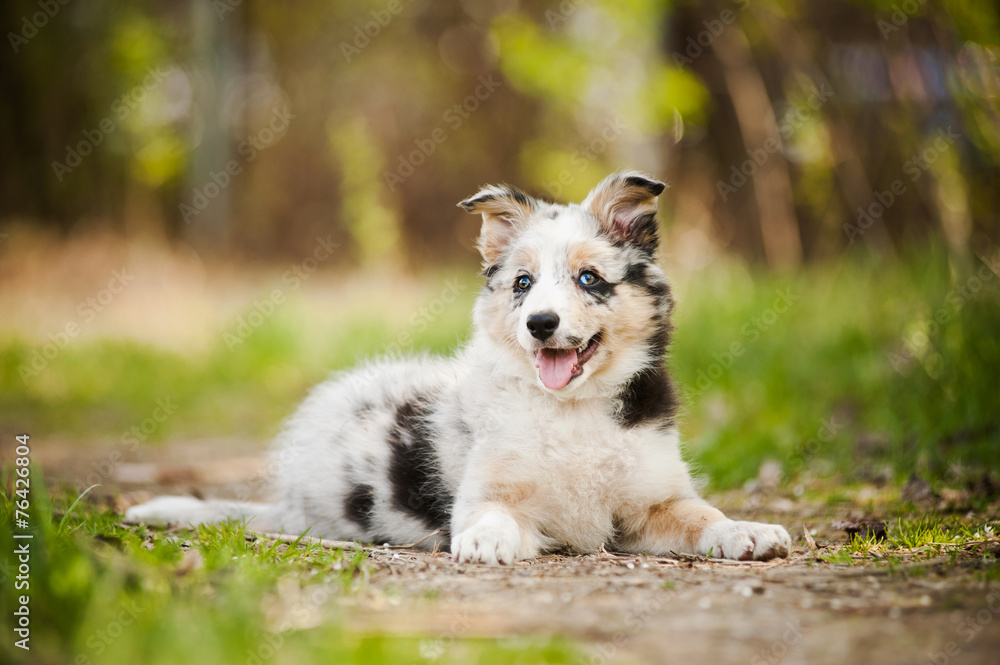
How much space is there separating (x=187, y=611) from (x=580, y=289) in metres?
2.11

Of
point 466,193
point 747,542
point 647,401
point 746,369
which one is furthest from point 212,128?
point 747,542

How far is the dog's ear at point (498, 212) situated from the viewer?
13.8ft

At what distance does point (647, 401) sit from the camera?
3861mm

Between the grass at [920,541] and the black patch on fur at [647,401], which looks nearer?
the grass at [920,541]

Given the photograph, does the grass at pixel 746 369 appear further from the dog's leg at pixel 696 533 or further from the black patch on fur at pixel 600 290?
the black patch on fur at pixel 600 290

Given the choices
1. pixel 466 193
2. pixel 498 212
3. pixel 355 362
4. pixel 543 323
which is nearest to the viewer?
pixel 543 323

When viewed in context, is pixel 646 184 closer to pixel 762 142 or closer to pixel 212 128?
pixel 762 142

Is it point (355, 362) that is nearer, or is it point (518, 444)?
point (518, 444)

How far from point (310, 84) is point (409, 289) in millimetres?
10877

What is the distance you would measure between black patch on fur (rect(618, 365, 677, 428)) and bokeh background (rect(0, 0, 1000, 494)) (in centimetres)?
106

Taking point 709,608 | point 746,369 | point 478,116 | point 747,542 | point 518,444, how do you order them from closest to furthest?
point 709,608, point 747,542, point 518,444, point 746,369, point 478,116

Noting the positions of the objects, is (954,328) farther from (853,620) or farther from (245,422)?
(245,422)

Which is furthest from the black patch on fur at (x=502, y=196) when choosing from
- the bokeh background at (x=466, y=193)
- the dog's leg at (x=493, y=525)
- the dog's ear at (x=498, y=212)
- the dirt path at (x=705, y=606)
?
the dirt path at (x=705, y=606)

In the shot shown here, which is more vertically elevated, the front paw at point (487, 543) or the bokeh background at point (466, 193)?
the bokeh background at point (466, 193)
